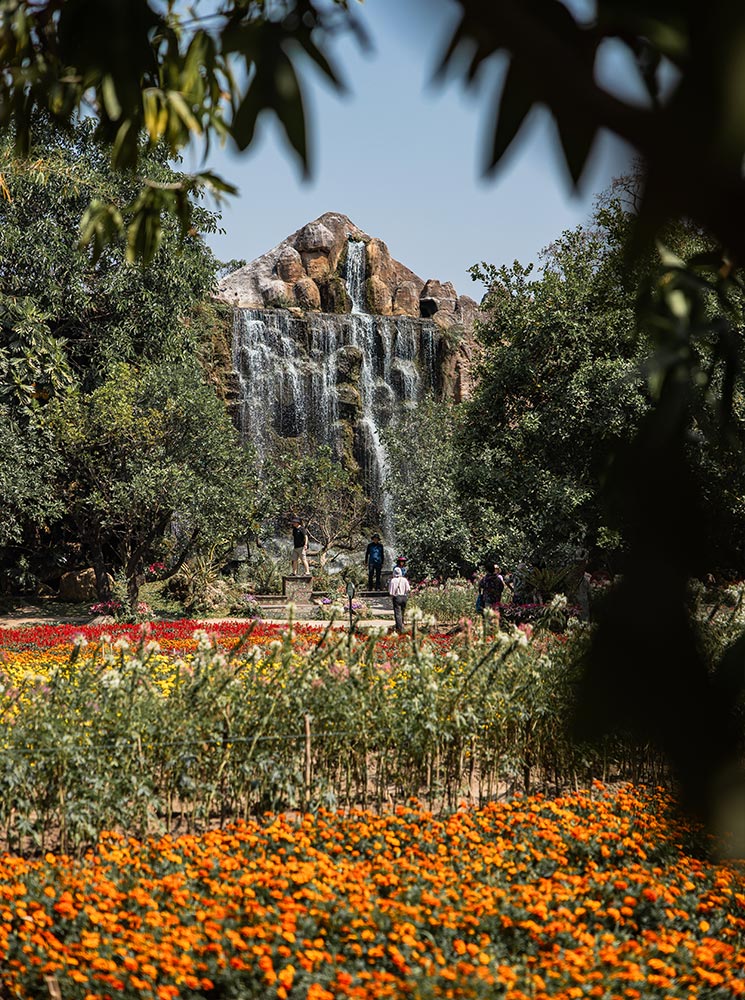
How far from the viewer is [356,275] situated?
35.0 meters

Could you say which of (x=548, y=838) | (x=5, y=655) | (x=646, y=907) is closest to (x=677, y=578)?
(x=646, y=907)

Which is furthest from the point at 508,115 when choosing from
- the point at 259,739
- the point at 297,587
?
the point at 297,587

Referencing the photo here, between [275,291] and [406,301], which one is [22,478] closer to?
[275,291]

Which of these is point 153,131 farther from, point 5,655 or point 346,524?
point 346,524

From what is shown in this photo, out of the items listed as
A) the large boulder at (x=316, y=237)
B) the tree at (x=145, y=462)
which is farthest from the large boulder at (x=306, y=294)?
the tree at (x=145, y=462)

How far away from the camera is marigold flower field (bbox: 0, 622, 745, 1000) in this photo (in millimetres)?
3646

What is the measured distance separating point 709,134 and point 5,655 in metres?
11.9

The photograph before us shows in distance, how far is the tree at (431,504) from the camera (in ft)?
69.4

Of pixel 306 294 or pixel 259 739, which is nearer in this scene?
pixel 259 739

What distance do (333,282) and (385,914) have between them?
31.8 meters

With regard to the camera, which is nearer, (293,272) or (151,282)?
(151,282)

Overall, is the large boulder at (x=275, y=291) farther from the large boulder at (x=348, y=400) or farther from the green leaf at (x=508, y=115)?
the green leaf at (x=508, y=115)

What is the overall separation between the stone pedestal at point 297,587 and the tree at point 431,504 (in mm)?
2027

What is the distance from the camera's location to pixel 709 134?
38cm
